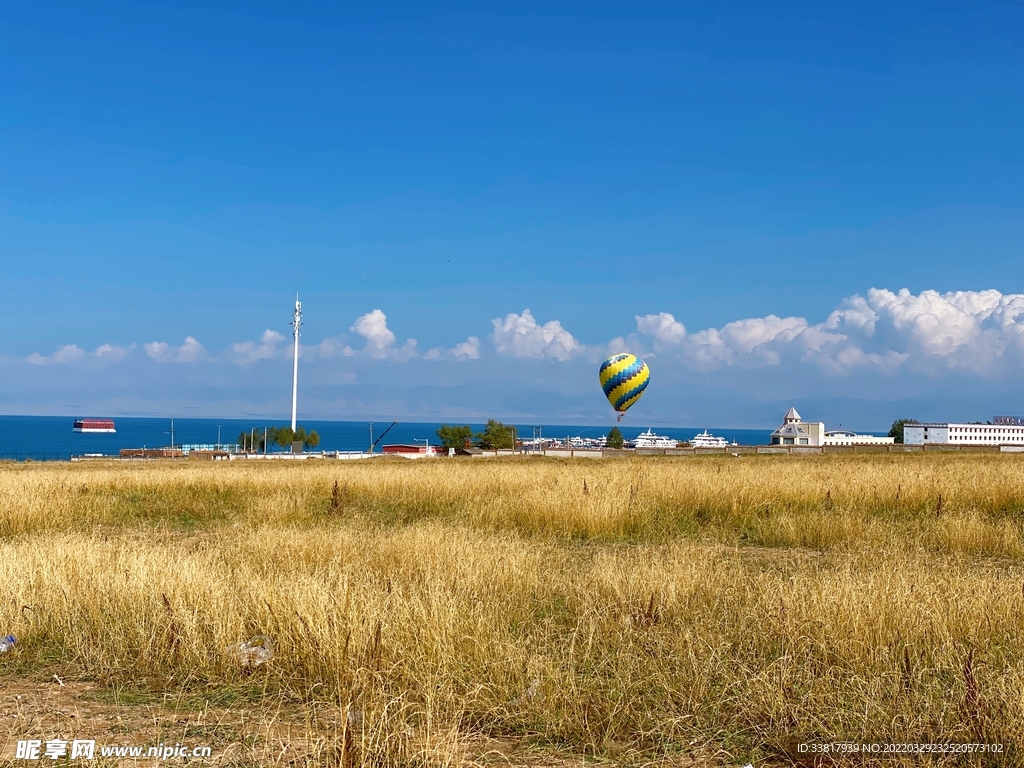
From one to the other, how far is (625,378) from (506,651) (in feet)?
185

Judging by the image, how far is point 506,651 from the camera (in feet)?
18.8

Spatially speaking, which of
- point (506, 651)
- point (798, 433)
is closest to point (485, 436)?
point (798, 433)

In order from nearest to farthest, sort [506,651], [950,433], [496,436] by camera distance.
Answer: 1. [506,651]
2. [496,436]
3. [950,433]

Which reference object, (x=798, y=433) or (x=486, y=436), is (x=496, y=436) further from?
(x=798, y=433)

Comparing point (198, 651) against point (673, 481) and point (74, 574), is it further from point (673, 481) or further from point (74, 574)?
point (673, 481)

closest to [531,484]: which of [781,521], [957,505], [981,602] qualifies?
[781,521]

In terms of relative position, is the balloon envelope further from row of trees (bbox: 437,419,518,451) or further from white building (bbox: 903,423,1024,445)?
white building (bbox: 903,423,1024,445)

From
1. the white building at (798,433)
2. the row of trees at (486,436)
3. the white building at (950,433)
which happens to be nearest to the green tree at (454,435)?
the row of trees at (486,436)

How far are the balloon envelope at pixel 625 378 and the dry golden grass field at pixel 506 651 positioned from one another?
5056cm

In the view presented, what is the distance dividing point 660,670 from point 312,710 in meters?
2.33

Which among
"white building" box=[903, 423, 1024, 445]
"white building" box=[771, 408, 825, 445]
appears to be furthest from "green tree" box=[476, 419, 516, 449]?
"white building" box=[903, 423, 1024, 445]

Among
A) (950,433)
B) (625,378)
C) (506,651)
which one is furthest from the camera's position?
(950,433)

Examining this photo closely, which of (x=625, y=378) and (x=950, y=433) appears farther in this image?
(x=950, y=433)

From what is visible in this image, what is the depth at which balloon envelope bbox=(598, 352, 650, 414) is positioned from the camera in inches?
2424
